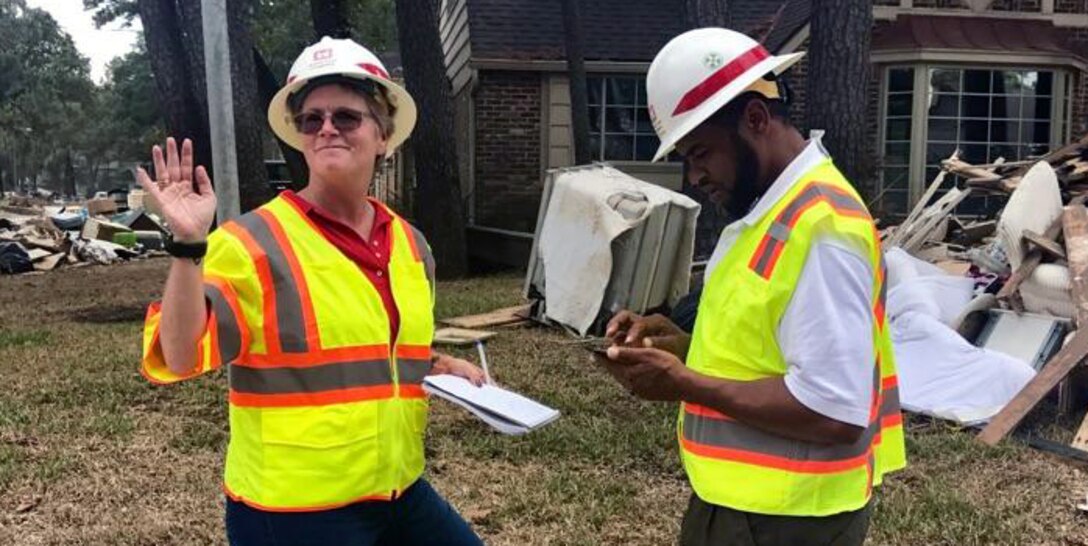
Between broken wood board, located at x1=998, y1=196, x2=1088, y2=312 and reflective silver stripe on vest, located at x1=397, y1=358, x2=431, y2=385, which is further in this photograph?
broken wood board, located at x1=998, y1=196, x2=1088, y2=312

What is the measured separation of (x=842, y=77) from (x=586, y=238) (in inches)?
151

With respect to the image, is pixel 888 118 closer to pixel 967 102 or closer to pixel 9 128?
pixel 967 102

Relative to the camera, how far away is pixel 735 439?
1788 millimetres

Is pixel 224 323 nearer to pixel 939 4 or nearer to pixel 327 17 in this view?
pixel 327 17

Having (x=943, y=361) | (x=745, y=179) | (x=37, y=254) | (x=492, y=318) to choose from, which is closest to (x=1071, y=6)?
(x=492, y=318)

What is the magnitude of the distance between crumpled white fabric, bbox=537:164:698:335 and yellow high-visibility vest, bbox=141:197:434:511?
18.1 ft

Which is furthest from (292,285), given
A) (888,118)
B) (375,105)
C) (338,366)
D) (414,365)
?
(888,118)

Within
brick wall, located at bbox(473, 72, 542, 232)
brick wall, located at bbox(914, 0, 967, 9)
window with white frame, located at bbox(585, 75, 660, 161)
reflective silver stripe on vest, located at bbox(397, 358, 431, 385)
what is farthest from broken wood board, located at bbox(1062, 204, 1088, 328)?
brick wall, located at bbox(914, 0, 967, 9)

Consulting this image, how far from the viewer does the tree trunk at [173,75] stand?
9758 millimetres

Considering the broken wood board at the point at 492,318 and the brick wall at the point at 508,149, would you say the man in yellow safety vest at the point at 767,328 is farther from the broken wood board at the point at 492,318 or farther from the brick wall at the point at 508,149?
the brick wall at the point at 508,149

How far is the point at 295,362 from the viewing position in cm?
194

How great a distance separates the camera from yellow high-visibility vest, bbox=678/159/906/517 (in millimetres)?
1693

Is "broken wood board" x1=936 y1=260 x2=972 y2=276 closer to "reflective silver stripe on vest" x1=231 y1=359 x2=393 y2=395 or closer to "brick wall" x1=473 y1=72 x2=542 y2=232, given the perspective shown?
"reflective silver stripe on vest" x1=231 y1=359 x2=393 y2=395

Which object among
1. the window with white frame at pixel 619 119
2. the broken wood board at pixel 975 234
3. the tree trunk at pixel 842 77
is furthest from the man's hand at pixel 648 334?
the window with white frame at pixel 619 119
